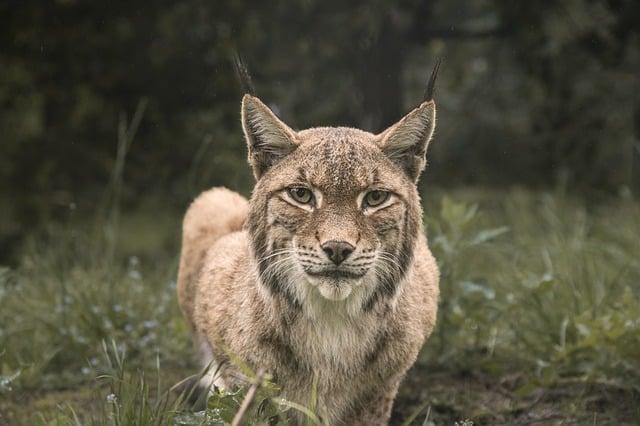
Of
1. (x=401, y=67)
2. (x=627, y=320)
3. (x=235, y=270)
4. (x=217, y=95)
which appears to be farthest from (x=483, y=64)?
(x=235, y=270)

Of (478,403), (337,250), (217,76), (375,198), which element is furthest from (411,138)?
(217,76)

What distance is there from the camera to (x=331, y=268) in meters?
3.59

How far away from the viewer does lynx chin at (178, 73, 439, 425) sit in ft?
12.1

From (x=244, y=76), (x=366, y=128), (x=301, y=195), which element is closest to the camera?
(x=301, y=195)

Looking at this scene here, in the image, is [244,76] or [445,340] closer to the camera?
[244,76]

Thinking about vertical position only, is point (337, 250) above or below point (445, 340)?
above

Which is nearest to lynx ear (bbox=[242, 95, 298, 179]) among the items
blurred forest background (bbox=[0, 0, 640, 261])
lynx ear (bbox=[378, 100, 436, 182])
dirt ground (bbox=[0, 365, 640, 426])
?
lynx ear (bbox=[378, 100, 436, 182])

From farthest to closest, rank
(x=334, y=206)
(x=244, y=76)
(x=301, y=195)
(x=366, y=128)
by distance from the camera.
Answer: (x=366, y=128)
(x=244, y=76)
(x=301, y=195)
(x=334, y=206)

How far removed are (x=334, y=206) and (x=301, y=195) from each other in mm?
175

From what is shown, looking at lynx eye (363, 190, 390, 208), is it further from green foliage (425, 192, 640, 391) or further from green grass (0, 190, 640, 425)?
green foliage (425, 192, 640, 391)

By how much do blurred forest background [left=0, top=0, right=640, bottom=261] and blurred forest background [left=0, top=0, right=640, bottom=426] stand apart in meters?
0.02

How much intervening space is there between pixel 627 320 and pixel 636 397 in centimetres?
40

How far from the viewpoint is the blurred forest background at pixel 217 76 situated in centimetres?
759

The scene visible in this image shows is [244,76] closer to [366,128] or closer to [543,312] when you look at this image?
[543,312]
